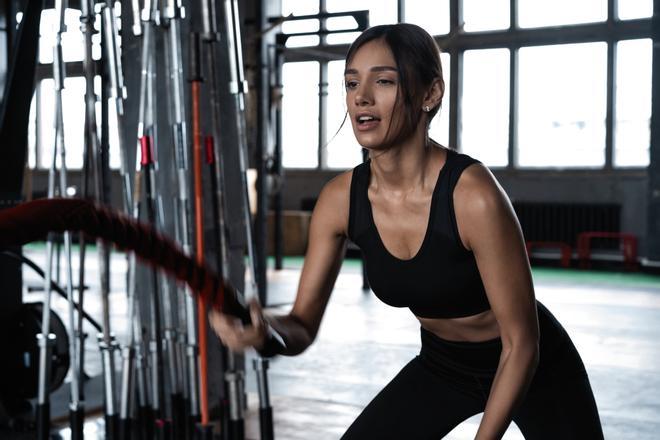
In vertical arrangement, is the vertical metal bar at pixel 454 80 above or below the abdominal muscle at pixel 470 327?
above

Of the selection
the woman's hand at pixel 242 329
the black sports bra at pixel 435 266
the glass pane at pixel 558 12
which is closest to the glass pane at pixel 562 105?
the glass pane at pixel 558 12

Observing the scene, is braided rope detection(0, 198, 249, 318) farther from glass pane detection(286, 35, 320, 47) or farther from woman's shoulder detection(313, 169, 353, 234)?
glass pane detection(286, 35, 320, 47)

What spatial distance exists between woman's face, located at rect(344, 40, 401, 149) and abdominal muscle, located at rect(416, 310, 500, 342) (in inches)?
17.9

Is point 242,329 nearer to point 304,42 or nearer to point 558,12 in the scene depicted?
point 558,12

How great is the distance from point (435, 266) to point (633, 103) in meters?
10.0

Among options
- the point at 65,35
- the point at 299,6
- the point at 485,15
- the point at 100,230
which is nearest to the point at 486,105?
the point at 485,15

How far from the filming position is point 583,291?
838 centimetres

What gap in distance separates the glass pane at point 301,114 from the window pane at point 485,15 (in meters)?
2.31

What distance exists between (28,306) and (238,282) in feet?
2.95

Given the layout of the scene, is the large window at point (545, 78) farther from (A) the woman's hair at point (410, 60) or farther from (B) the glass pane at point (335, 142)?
(A) the woman's hair at point (410, 60)

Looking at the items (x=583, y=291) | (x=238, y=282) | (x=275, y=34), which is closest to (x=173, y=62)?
(x=238, y=282)

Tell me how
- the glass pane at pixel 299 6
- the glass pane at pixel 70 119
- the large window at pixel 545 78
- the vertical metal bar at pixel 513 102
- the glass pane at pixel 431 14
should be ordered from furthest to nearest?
the glass pane at pixel 70 119 → the glass pane at pixel 299 6 → the glass pane at pixel 431 14 → the vertical metal bar at pixel 513 102 → the large window at pixel 545 78

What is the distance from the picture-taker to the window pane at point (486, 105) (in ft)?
38.8

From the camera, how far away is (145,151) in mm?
2994
